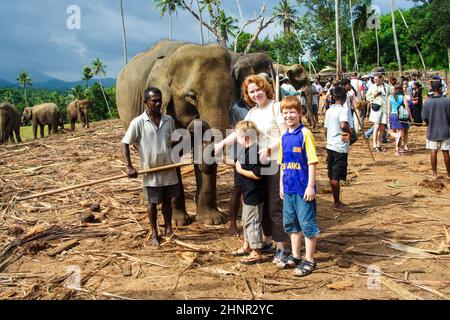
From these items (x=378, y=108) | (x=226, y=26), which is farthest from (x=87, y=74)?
(x=378, y=108)

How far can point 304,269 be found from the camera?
4426 mm

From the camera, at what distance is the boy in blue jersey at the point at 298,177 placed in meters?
4.28

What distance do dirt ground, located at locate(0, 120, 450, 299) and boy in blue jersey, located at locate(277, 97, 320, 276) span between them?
426mm

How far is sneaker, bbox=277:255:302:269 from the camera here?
458cm

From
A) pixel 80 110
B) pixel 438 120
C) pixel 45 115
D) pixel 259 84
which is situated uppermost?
pixel 80 110

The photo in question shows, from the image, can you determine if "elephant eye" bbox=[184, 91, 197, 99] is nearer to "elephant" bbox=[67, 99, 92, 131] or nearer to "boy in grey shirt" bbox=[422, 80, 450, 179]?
"boy in grey shirt" bbox=[422, 80, 450, 179]

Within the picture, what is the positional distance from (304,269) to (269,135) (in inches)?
55.7

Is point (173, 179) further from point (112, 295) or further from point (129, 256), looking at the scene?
point (112, 295)

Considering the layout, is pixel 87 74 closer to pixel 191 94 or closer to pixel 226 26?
pixel 226 26

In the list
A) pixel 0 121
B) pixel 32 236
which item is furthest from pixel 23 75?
pixel 32 236

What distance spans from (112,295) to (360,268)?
249cm

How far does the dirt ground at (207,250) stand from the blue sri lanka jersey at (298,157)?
3.01 feet

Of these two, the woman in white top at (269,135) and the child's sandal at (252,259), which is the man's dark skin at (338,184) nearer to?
the woman in white top at (269,135)

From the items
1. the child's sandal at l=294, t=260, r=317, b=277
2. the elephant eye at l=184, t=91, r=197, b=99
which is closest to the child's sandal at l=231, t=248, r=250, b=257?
the child's sandal at l=294, t=260, r=317, b=277
